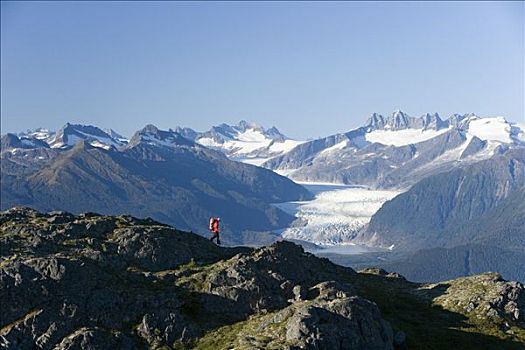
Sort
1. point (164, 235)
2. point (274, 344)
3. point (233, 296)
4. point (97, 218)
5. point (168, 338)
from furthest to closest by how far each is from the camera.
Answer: point (97, 218), point (164, 235), point (233, 296), point (168, 338), point (274, 344)

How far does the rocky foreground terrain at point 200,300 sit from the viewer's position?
68.6 m

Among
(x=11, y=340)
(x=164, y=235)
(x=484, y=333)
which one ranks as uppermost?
(x=164, y=235)

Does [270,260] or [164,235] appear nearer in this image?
[270,260]

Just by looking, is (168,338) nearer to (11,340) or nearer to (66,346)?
(66,346)

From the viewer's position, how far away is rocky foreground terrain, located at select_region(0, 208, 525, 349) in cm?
6862

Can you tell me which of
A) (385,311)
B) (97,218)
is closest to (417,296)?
(385,311)

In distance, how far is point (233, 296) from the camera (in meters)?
78.1

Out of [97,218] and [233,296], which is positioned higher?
[97,218]

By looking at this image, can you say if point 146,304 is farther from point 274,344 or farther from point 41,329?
point 274,344

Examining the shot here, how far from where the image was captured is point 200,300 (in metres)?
77.9

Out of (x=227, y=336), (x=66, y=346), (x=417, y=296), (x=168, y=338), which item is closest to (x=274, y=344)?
(x=227, y=336)

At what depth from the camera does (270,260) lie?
281 ft

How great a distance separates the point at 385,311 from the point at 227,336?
2415 cm


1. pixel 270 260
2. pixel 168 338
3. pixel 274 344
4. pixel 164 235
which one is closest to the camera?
pixel 274 344
